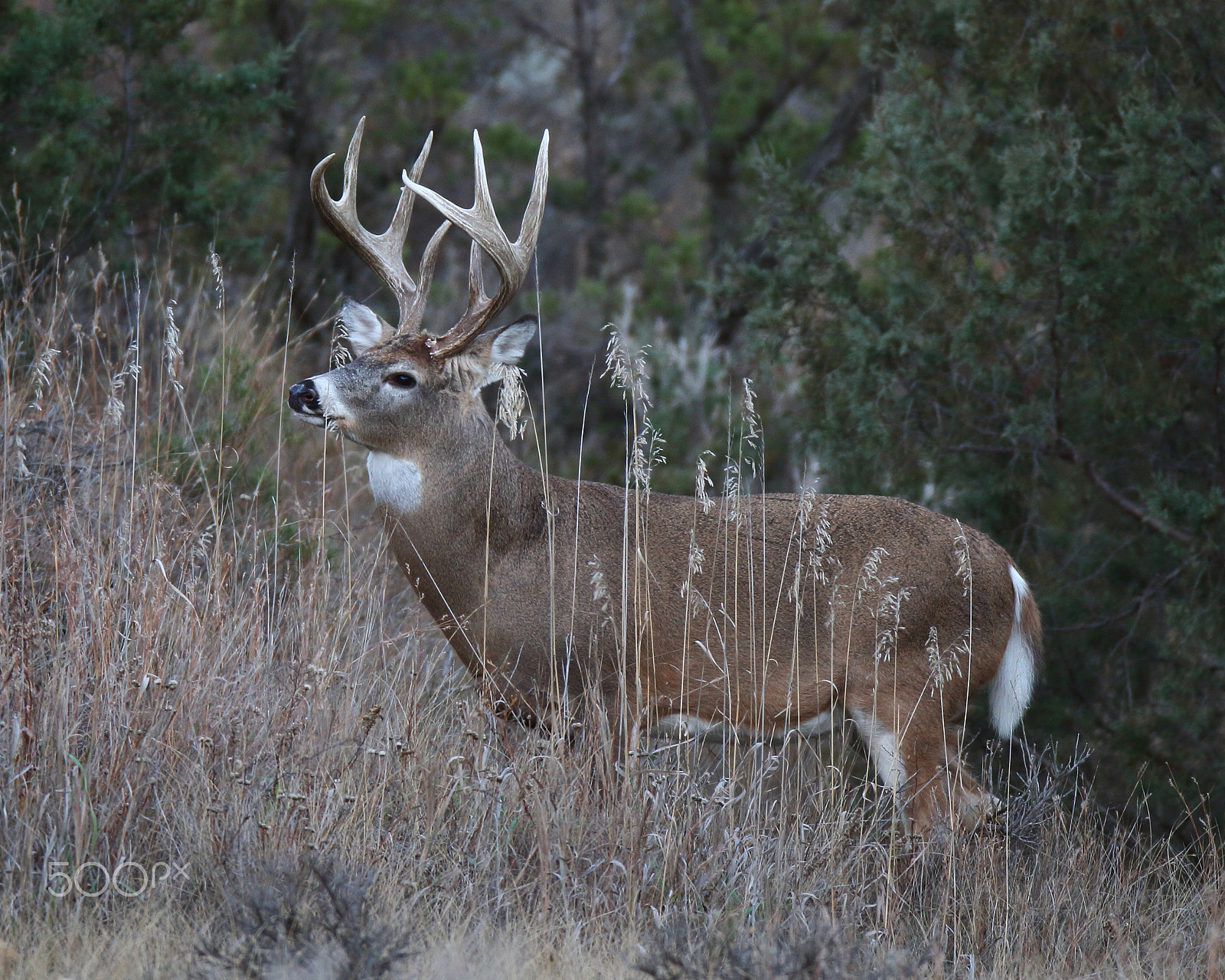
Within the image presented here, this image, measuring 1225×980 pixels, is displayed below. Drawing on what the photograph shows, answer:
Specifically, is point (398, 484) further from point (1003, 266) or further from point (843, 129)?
point (843, 129)

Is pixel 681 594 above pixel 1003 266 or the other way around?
the other way around

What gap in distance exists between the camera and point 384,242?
18.8 ft

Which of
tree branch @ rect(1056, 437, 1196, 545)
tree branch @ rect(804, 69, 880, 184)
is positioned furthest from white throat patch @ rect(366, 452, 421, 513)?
tree branch @ rect(804, 69, 880, 184)

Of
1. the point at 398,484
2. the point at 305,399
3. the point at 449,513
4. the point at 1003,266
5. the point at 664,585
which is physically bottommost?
the point at 664,585

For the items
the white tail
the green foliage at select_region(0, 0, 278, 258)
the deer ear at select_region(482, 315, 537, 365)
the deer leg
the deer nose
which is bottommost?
the deer leg

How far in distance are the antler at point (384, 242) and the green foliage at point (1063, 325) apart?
252 centimetres

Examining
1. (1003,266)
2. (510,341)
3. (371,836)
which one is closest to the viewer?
(371,836)

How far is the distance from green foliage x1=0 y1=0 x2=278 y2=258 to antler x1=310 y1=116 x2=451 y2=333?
7.23 feet

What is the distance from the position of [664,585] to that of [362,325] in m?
1.69

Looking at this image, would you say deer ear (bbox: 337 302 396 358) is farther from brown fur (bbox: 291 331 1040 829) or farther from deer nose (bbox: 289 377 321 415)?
deer nose (bbox: 289 377 321 415)

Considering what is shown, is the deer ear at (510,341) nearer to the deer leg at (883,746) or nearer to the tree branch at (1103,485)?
the deer leg at (883,746)

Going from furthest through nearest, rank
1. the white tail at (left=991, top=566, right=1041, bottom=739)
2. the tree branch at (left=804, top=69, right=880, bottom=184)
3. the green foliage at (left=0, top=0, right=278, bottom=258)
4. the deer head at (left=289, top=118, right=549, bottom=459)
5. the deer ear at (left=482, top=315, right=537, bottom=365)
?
the tree branch at (left=804, top=69, right=880, bottom=184) < the green foliage at (left=0, top=0, right=278, bottom=258) < the white tail at (left=991, top=566, right=1041, bottom=739) < the deer ear at (left=482, top=315, right=537, bottom=365) < the deer head at (left=289, top=118, right=549, bottom=459)

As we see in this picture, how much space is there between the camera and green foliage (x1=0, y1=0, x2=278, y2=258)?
7.48 metres

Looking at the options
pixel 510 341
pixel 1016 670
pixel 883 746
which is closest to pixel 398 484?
pixel 510 341
